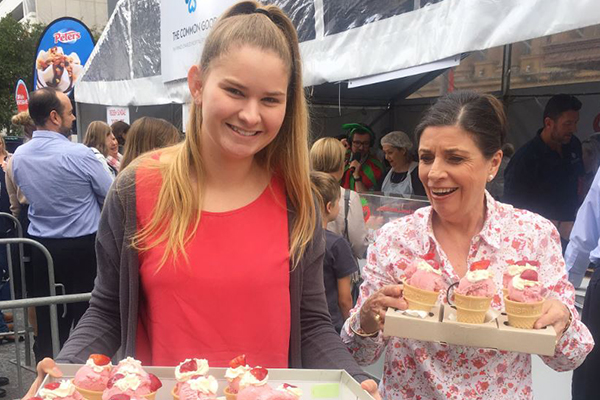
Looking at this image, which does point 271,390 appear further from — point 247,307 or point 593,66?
point 593,66

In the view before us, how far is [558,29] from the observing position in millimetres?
2609

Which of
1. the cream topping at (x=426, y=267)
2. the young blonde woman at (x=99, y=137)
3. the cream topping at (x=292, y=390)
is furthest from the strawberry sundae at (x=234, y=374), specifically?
the young blonde woman at (x=99, y=137)

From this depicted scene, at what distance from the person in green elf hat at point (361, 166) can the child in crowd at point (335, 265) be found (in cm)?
285

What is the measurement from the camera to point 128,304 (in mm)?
1453

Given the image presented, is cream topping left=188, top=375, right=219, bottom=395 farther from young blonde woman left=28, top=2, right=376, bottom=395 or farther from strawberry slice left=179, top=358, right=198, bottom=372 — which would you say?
young blonde woman left=28, top=2, right=376, bottom=395

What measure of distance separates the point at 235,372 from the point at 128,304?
358 mm

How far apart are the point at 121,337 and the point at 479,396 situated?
1146mm

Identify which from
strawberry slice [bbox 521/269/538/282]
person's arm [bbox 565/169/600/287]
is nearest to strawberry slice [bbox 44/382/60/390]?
strawberry slice [bbox 521/269/538/282]

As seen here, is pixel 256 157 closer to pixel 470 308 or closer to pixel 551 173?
pixel 470 308

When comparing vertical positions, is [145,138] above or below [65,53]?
below

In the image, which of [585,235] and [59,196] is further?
[59,196]

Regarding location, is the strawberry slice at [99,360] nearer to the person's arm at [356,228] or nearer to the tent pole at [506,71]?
the person's arm at [356,228]

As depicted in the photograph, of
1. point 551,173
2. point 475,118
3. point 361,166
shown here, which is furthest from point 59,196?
point 551,173

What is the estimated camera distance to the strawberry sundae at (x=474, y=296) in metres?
1.62
